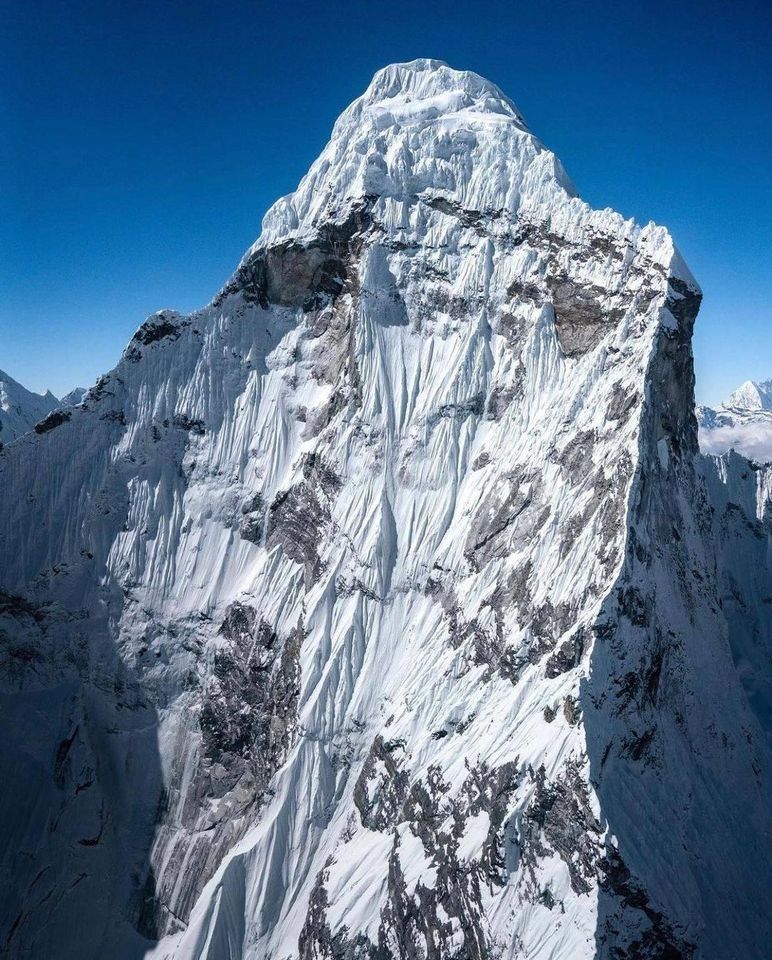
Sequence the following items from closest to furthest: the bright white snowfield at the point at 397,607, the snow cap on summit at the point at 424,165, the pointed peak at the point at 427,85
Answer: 1. the bright white snowfield at the point at 397,607
2. the snow cap on summit at the point at 424,165
3. the pointed peak at the point at 427,85

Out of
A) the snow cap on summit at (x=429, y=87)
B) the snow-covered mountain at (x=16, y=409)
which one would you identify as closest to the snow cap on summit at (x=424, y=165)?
the snow cap on summit at (x=429, y=87)

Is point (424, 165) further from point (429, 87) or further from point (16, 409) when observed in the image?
point (16, 409)

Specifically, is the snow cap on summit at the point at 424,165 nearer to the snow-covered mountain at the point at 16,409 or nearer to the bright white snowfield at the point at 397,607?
the bright white snowfield at the point at 397,607

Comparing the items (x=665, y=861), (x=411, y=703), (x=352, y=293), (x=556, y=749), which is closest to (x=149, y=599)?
(x=411, y=703)

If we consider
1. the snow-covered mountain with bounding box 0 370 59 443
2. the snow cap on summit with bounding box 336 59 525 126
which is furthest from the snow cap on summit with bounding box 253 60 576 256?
the snow-covered mountain with bounding box 0 370 59 443

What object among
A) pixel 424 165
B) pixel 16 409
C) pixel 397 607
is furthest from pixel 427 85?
pixel 16 409
